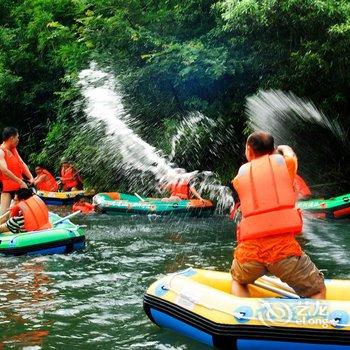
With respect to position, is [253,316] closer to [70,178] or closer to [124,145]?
[124,145]

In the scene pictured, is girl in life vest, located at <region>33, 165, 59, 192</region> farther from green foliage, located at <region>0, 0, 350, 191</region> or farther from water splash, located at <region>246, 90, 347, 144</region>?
water splash, located at <region>246, 90, 347, 144</region>

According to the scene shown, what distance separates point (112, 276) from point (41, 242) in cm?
166

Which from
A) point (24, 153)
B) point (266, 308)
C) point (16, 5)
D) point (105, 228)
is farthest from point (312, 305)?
point (16, 5)

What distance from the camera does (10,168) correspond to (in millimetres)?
10141

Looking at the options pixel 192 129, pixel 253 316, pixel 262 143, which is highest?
pixel 192 129

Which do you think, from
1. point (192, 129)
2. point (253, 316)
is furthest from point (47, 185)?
point (253, 316)

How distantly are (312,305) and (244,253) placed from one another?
0.66 meters

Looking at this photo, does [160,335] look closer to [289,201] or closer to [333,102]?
[289,201]

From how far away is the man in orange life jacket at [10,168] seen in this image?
9.93 meters

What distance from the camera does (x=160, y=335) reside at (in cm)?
564

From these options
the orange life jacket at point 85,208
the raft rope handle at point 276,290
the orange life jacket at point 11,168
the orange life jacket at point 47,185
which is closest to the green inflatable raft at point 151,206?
the orange life jacket at point 85,208

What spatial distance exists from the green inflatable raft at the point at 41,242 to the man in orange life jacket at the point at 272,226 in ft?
15.2

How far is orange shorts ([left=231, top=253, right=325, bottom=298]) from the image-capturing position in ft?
16.4

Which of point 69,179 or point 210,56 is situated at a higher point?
point 210,56
